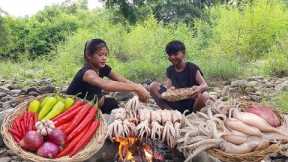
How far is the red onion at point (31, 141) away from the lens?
3.99 m

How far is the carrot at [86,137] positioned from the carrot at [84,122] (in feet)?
0.16

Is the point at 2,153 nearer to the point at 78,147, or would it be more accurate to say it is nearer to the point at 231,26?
the point at 78,147

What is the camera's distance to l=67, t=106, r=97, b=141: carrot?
423cm

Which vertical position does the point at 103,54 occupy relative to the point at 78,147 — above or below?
above

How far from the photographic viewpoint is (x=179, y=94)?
5.70 m

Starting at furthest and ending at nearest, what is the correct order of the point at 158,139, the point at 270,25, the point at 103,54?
1. the point at 270,25
2. the point at 103,54
3. the point at 158,139

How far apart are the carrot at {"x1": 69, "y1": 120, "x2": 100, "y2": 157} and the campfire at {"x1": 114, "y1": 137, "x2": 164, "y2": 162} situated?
23 cm

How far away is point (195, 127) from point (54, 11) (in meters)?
21.2

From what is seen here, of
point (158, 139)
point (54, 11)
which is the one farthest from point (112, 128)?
point (54, 11)

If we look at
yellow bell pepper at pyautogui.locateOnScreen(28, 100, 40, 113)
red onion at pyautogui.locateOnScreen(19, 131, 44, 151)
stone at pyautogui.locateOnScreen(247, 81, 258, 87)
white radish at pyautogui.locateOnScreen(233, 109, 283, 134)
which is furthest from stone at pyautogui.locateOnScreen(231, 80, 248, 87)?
red onion at pyautogui.locateOnScreen(19, 131, 44, 151)

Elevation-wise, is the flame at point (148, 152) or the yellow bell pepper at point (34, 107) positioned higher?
the yellow bell pepper at point (34, 107)

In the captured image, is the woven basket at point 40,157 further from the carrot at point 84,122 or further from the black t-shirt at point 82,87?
the black t-shirt at point 82,87

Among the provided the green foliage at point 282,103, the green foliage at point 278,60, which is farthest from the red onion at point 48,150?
the green foliage at point 278,60

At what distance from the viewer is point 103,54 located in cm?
518
